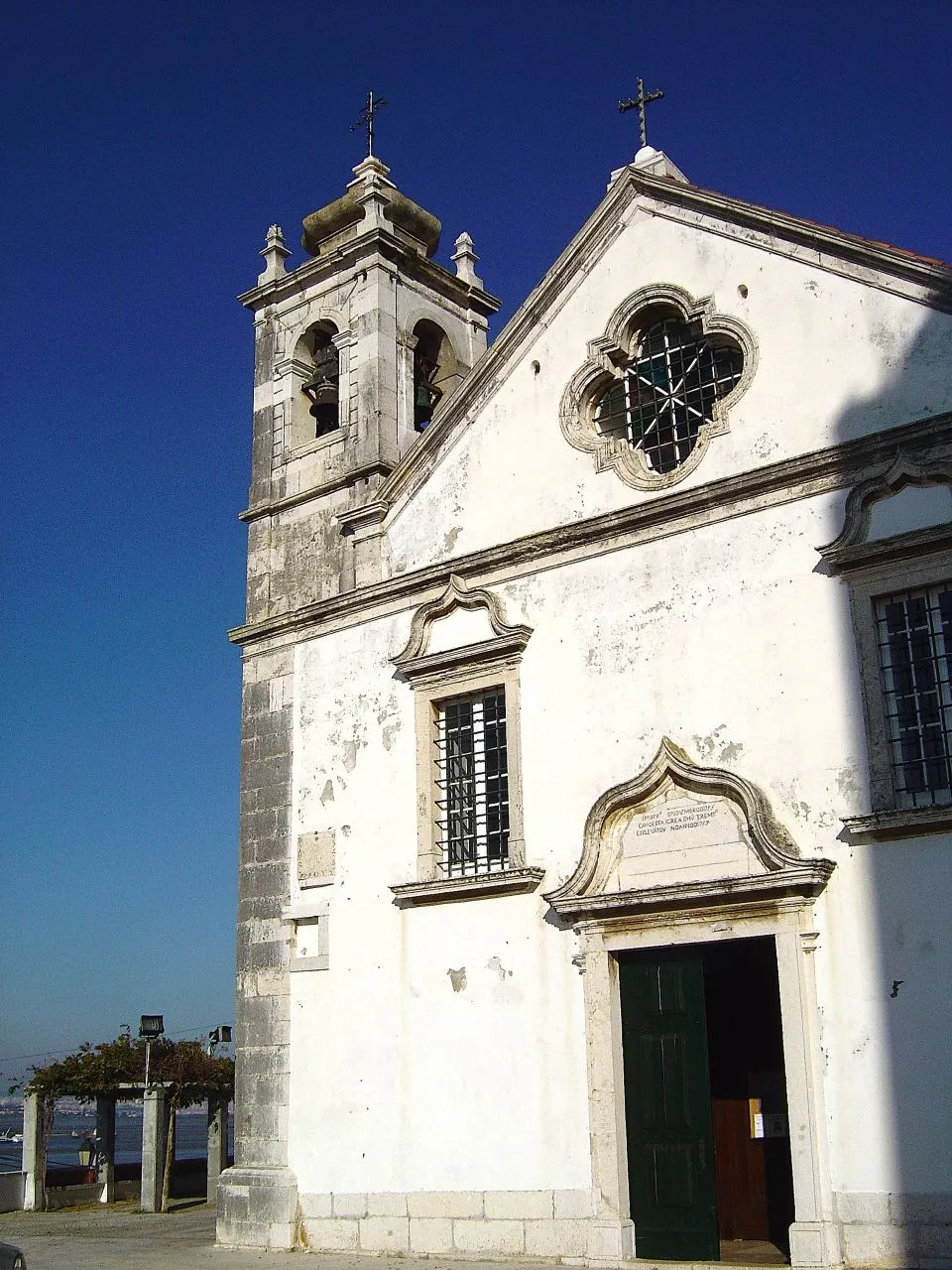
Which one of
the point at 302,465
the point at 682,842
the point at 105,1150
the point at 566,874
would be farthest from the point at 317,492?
the point at 105,1150

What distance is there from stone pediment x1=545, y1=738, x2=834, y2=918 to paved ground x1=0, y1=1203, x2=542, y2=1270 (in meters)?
3.28

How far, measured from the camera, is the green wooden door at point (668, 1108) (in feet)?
39.9

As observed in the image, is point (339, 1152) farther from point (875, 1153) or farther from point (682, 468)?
point (682, 468)

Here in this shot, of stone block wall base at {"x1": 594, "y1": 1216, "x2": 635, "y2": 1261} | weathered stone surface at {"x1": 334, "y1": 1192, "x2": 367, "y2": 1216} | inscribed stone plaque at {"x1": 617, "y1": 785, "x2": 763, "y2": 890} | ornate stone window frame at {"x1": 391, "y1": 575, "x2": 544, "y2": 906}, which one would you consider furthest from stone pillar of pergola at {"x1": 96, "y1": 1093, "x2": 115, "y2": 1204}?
inscribed stone plaque at {"x1": 617, "y1": 785, "x2": 763, "y2": 890}

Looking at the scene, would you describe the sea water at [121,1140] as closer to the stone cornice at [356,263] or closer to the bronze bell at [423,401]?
the bronze bell at [423,401]

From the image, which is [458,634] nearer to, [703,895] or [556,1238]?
[703,895]

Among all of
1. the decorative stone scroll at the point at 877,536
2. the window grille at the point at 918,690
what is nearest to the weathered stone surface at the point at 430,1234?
the window grille at the point at 918,690

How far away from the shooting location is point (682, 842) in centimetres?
1278

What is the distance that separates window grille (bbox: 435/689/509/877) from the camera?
1434cm

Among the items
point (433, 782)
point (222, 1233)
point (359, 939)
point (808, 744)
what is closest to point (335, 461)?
point (433, 782)

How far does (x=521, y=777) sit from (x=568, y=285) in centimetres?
530

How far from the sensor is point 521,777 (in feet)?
45.9

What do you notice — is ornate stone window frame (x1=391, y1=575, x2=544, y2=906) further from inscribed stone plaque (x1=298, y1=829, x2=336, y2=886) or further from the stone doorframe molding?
inscribed stone plaque (x1=298, y1=829, x2=336, y2=886)

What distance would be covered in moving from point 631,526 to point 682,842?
3133mm
